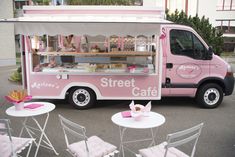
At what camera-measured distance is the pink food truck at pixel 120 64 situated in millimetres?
6891

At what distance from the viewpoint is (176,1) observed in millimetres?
28375

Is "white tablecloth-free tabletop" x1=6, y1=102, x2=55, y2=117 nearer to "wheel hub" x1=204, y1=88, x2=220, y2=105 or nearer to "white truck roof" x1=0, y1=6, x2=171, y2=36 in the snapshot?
"white truck roof" x1=0, y1=6, x2=171, y2=36

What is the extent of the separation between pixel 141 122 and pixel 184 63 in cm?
353

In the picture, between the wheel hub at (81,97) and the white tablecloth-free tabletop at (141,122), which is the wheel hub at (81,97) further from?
the white tablecloth-free tabletop at (141,122)

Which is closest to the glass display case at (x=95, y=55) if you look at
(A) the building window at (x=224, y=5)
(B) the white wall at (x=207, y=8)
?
(B) the white wall at (x=207, y=8)

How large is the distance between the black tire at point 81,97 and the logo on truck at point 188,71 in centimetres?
226

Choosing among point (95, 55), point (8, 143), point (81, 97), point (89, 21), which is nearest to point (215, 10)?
point (95, 55)

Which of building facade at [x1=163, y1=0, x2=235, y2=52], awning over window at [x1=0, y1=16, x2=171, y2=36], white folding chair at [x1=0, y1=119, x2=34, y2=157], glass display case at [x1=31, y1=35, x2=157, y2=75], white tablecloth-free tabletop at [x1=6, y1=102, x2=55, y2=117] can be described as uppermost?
building facade at [x1=163, y1=0, x2=235, y2=52]

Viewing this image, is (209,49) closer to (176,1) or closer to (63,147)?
(63,147)

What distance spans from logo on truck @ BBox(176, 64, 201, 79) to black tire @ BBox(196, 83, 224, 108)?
43 centimetres

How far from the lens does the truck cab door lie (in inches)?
279

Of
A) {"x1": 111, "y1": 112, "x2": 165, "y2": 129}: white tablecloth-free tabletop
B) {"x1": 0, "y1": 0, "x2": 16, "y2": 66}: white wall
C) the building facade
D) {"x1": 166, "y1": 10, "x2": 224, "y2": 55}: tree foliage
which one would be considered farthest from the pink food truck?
the building facade

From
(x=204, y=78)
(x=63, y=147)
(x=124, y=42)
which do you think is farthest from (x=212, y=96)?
(x=63, y=147)

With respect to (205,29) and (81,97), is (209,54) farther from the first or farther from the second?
(205,29)
